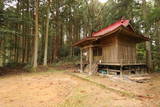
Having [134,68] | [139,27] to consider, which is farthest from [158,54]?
[134,68]

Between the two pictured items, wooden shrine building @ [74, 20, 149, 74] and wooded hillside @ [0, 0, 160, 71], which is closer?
wooden shrine building @ [74, 20, 149, 74]

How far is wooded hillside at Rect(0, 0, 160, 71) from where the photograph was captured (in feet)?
39.9

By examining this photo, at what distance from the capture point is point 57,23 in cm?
1909

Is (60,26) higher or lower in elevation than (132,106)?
Result: higher

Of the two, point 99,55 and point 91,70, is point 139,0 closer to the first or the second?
point 99,55

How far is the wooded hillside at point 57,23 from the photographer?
12148 millimetres

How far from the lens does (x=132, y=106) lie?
12.0 feet

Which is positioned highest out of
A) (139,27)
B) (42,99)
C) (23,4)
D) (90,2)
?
(90,2)

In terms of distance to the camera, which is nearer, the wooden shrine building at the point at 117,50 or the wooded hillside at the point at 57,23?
the wooden shrine building at the point at 117,50

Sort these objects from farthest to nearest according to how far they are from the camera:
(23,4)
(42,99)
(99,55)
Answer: (23,4) < (99,55) < (42,99)

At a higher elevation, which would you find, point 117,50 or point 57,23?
point 57,23

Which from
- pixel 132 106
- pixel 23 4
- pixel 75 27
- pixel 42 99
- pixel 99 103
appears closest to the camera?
pixel 132 106

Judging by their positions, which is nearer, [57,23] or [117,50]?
[117,50]

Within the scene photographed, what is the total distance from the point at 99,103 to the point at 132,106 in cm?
112
